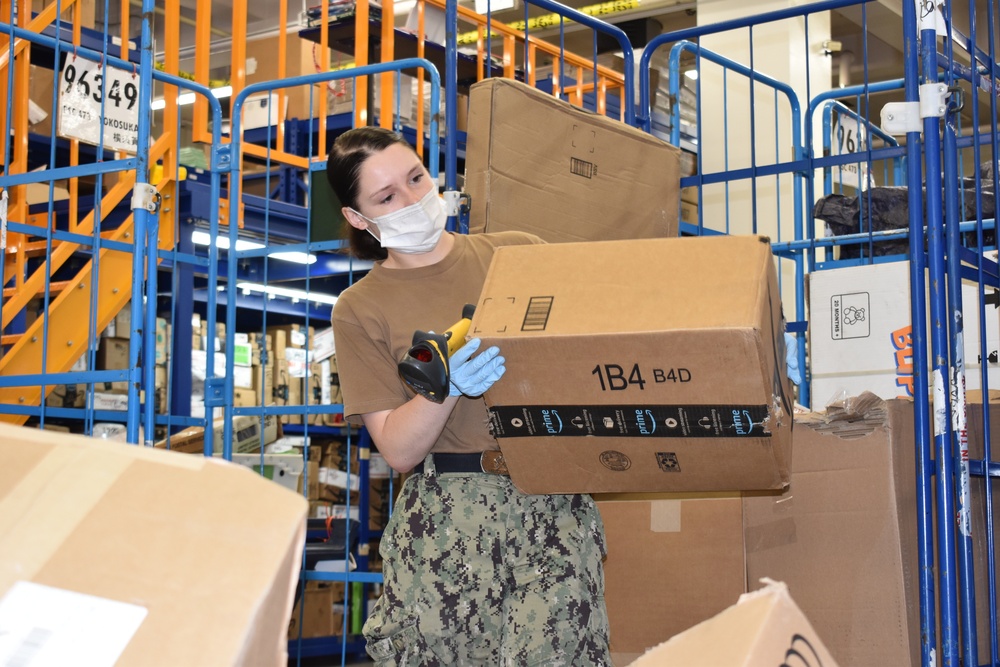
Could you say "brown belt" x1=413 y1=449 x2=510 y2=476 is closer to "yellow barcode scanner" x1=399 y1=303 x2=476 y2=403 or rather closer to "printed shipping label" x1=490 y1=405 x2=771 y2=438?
"printed shipping label" x1=490 y1=405 x2=771 y2=438

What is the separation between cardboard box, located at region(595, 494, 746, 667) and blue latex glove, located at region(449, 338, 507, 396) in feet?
3.35

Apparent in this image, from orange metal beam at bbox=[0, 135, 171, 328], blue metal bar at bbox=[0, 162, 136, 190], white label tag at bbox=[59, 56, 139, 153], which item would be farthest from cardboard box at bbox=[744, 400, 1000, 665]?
orange metal beam at bbox=[0, 135, 171, 328]

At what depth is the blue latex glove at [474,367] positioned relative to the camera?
1827mm

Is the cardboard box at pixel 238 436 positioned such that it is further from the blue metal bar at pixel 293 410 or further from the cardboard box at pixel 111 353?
the blue metal bar at pixel 293 410

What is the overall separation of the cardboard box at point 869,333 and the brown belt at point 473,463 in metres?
1.22

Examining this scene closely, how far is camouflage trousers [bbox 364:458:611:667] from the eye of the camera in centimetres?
208

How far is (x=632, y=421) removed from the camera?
73.5 inches

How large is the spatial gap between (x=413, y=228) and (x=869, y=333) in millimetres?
1385

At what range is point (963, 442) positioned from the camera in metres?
2.18

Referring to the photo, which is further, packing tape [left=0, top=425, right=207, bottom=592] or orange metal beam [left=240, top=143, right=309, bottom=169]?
orange metal beam [left=240, top=143, right=309, bottom=169]

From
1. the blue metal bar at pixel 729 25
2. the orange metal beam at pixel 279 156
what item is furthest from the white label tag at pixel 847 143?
the orange metal beam at pixel 279 156

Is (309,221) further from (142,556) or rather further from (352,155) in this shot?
(142,556)

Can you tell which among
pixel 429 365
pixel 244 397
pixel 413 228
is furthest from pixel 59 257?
pixel 429 365

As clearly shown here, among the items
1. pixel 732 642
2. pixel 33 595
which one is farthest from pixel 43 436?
pixel 732 642
